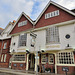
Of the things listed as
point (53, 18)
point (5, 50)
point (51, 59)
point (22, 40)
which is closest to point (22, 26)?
point (22, 40)

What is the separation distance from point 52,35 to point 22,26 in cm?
742

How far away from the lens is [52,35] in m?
13.9

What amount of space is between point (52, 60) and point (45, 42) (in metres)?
3.20

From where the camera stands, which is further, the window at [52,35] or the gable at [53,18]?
the window at [52,35]

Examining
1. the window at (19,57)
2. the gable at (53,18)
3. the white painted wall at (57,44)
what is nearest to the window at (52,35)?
the white painted wall at (57,44)

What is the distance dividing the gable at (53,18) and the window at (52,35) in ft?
3.53

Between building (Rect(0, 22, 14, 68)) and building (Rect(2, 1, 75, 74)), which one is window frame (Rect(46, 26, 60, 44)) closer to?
building (Rect(2, 1, 75, 74))

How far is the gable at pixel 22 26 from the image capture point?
56.7 ft

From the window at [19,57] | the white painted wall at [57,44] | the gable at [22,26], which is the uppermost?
the gable at [22,26]

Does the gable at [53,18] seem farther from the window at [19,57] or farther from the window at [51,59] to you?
the window at [19,57]

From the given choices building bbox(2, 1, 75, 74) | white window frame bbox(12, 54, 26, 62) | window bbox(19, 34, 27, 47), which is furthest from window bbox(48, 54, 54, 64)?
window bbox(19, 34, 27, 47)

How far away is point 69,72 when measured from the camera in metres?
11.2

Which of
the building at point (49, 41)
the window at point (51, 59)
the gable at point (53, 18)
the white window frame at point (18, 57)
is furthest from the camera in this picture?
the white window frame at point (18, 57)

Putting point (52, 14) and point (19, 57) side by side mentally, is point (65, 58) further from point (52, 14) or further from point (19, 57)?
point (19, 57)
